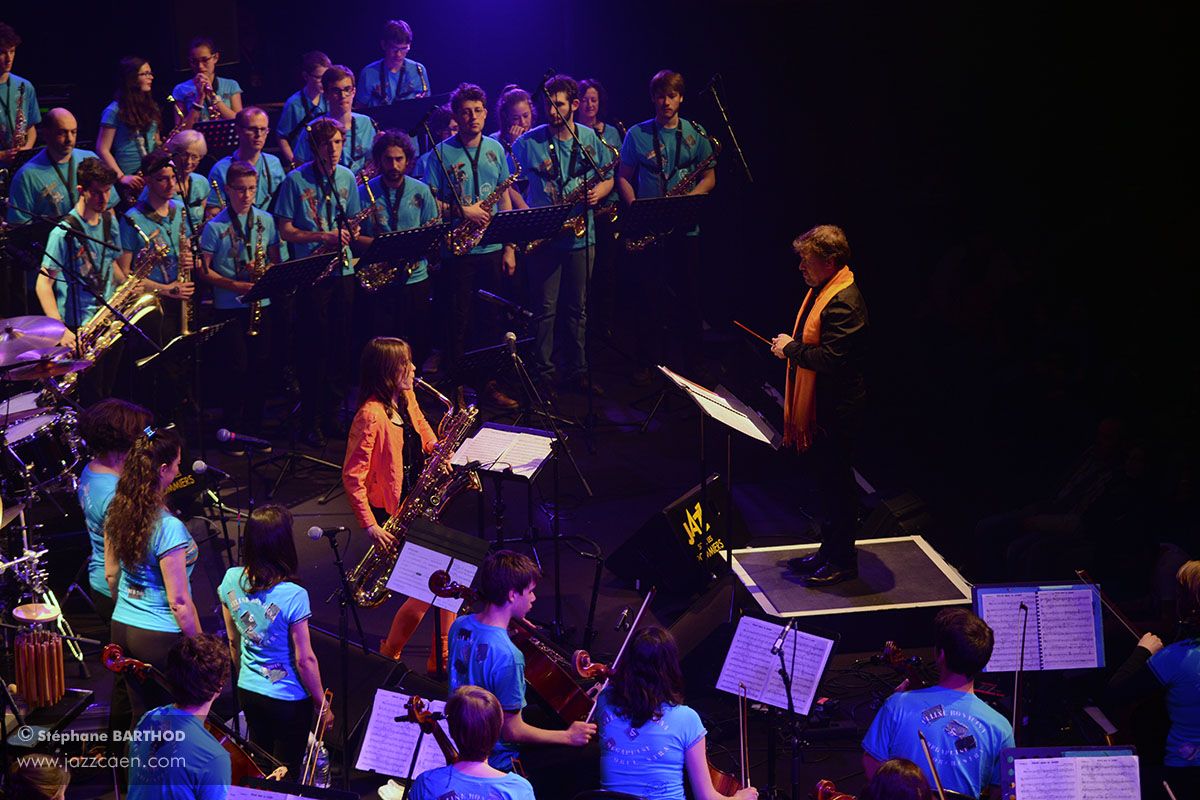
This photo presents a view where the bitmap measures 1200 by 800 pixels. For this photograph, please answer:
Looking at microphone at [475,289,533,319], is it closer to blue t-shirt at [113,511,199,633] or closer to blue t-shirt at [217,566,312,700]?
blue t-shirt at [113,511,199,633]

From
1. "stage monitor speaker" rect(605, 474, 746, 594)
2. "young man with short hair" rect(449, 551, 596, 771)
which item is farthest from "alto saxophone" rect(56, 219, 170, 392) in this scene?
"young man with short hair" rect(449, 551, 596, 771)

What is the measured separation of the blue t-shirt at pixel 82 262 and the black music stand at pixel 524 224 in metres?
2.86

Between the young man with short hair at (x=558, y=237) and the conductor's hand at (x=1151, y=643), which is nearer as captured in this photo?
the conductor's hand at (x=1151, y=643)

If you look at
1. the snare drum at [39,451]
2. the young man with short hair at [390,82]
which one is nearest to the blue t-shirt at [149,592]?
the snare drum at [39,451]

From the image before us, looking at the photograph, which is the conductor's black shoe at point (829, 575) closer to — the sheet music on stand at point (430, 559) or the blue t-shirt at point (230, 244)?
the sheet music on stand at point (430, 559)

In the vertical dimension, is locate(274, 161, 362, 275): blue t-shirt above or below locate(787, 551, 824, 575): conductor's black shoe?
above

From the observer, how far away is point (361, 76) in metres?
12.9

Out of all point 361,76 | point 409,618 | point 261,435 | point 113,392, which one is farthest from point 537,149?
point 409,618

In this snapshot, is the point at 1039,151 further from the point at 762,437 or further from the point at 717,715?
the point at 717,715

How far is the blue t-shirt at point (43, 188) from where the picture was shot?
32.7 feet

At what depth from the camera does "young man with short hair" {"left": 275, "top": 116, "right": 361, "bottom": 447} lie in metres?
10.4

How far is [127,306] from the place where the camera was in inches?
375

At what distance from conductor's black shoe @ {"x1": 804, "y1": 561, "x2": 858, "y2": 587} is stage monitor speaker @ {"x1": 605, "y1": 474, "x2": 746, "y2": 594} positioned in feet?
1.92

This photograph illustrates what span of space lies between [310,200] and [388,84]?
2.76 metres
